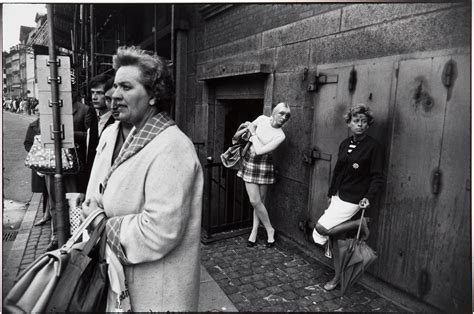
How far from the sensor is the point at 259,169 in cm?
434

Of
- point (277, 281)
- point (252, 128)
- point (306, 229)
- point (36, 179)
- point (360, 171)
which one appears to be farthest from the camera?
point (36, 179)

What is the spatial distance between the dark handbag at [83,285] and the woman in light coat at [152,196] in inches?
4.1

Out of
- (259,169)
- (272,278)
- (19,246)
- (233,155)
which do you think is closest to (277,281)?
(272,278)

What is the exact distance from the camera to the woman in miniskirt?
4.08 metres

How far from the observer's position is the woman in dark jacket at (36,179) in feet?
12.1

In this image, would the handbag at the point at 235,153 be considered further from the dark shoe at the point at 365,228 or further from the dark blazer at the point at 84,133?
the dark shoe at the point at 365,228

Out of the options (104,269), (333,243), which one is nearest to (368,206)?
(333,243)

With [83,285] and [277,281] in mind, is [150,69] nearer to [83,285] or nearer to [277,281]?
[83,285]

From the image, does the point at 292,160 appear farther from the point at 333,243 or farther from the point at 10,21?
the point at 10,21

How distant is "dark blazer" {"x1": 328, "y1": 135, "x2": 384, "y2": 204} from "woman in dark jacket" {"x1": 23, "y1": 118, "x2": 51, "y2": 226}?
10.1ft

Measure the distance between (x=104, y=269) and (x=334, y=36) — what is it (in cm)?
307

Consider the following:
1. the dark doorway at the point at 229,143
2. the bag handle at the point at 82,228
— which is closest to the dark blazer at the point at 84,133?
the bag handle at the point at 82,228

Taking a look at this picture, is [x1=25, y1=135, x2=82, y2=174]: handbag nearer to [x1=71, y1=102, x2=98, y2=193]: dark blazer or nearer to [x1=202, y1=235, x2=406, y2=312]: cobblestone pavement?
[x1=71, y1=102, x2=98, y2=193]: dark blazer

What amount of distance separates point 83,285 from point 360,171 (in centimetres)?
241
